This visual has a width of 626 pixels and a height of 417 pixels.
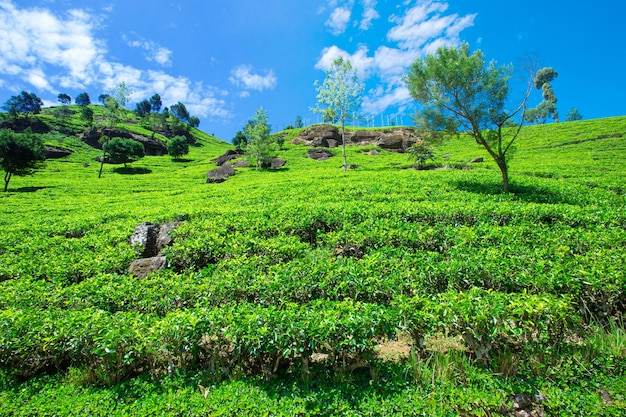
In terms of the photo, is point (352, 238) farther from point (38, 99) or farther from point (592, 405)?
point (38, 99)

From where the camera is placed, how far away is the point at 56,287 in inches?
326

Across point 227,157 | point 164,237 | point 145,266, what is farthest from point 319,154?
point 145,266

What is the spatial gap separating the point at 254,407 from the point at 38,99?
510 ft

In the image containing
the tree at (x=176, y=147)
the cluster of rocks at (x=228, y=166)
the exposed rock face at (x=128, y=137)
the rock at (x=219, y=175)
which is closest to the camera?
the rock at (x=219, y=175)

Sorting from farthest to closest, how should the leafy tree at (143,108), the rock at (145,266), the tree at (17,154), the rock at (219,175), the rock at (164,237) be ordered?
the leafy tree at (143,108), the tree at (17,154), the rock at (219,175), the rock at (164,237), the rock at (145,266)

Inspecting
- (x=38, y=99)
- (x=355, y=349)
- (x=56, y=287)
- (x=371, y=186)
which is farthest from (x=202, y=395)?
(x=38, y=99)

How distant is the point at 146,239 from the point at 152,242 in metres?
0.29

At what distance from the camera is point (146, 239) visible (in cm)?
1162

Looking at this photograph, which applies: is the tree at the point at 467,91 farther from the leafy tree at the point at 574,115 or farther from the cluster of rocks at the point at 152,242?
the leafy tree at the point at 574,115

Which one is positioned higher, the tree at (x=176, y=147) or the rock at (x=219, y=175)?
the tree at (x=176, y=147)

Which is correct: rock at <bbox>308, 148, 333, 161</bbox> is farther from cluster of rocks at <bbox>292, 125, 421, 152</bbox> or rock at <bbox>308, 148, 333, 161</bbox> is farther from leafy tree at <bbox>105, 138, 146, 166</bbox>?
leafy tree at <bbox>105, 138, 146, 166</bbox>

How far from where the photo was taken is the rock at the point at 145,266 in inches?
373

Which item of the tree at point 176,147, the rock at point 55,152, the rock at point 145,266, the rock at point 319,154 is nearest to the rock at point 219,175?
the rock at point 319,154

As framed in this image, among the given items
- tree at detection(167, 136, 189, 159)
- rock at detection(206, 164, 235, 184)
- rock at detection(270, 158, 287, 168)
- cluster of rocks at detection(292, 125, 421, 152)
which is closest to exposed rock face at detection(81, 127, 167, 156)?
tree at detection(167, 136, 189, 159)
